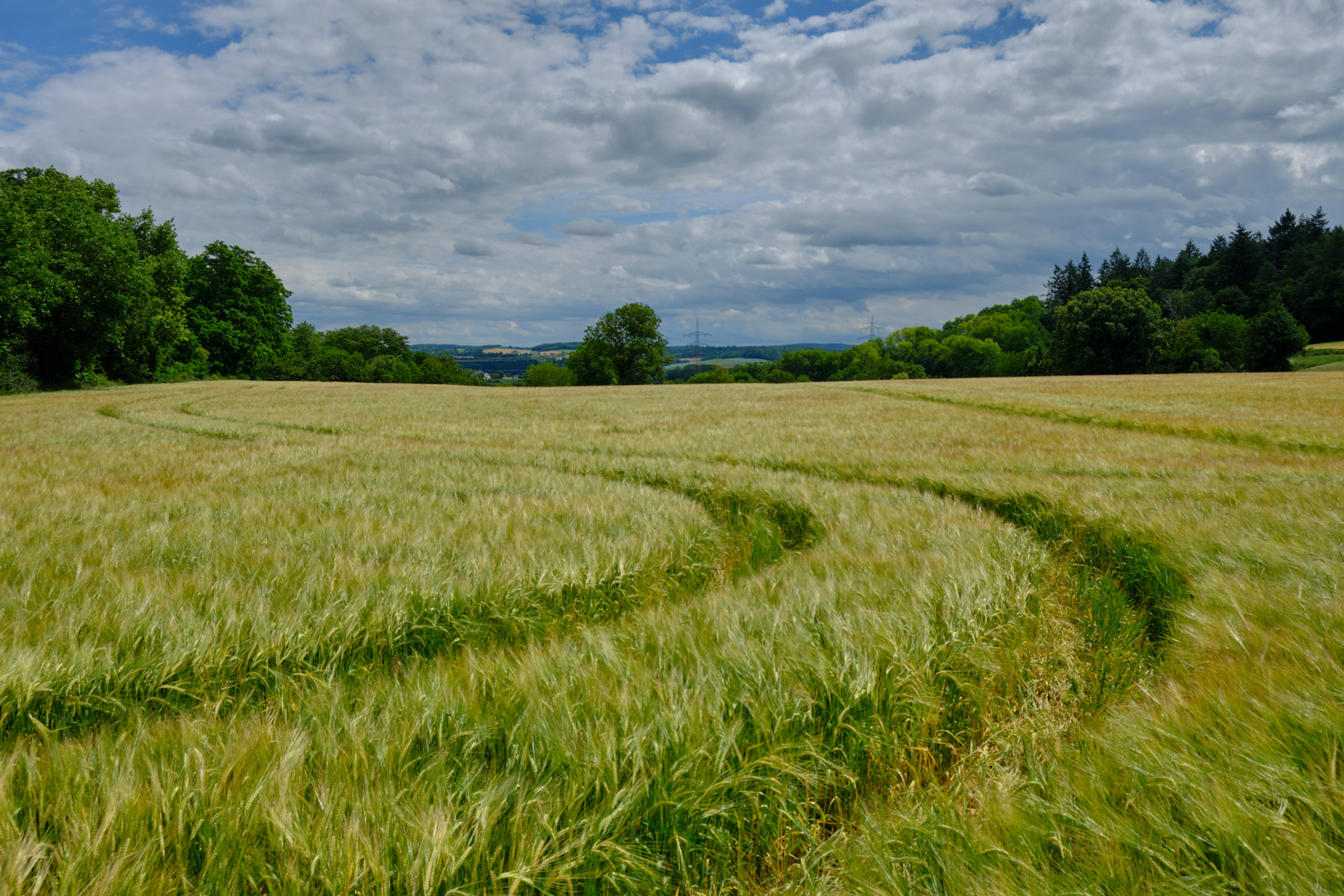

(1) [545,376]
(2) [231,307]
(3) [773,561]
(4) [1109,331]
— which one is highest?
(2) [231,307]

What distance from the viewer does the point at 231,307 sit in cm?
5888

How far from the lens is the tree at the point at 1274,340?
71.8 m

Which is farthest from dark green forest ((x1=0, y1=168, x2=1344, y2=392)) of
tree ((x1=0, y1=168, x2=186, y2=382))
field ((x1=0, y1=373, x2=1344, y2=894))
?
field ((x1=0, y1=373, x2=1344, y2=894))

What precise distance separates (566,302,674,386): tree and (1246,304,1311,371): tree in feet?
242

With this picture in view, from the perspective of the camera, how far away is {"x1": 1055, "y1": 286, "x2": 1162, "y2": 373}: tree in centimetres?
7244

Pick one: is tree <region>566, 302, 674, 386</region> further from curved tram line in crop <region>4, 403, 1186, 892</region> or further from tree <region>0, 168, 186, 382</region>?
curved tram line in crop <region>4, 403, 1186, 892</region>

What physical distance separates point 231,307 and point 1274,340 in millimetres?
117031

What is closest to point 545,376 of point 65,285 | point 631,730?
point 65,285

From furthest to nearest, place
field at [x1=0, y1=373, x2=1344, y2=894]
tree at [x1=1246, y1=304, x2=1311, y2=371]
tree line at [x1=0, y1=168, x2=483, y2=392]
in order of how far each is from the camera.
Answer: tree at [x1=1246, y1=304, x2=1311, y2=371]
tree line at [x1=0, y1=168, x2=483, y2=392]
field at [x1=0, y1=373, x2=1344, y2=894]

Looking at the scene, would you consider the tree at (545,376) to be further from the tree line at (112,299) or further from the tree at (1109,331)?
the tree at (1109,331)

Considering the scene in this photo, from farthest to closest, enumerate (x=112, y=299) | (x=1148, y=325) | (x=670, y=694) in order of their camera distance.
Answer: (x=1148, y=325)
(x=112, y=299)
(x=670, y=694)

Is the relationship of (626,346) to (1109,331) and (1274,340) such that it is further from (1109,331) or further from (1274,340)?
(1274,340)

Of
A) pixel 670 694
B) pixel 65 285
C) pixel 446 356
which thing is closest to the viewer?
pixel 670 694

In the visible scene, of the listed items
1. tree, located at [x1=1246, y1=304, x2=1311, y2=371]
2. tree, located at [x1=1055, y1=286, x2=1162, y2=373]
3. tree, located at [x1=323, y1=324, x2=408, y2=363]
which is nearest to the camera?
tree, located at [x1=1246, y1=304, x2=1311, y2=371]
